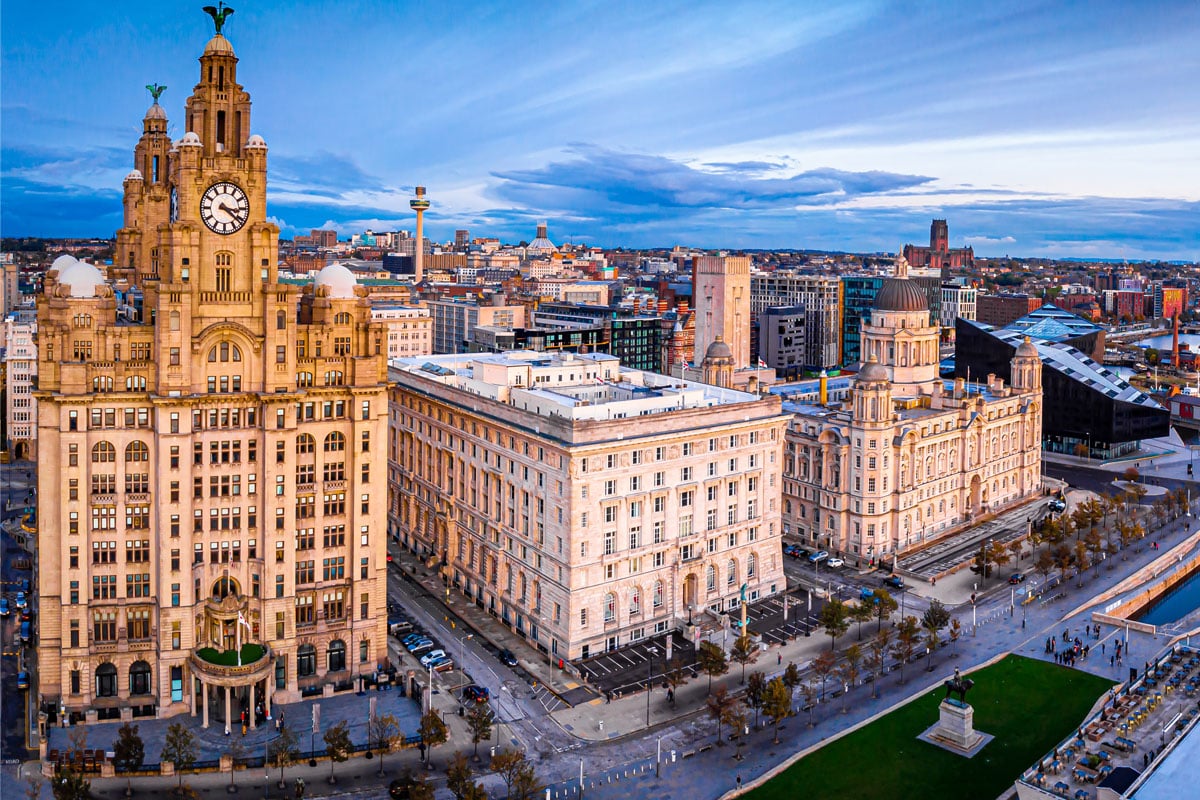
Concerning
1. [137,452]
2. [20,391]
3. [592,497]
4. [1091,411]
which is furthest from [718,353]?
[20,391]

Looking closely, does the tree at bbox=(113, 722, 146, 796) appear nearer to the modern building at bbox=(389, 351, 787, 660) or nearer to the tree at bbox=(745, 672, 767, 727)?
the modern building at bbox=(389, 351, 787, 660)

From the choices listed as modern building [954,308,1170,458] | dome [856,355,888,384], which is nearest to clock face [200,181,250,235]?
dome [856,355,888,384]

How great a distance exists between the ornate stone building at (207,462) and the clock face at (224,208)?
16 cm

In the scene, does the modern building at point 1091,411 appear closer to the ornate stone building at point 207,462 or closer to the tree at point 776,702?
the tree at point 776,702

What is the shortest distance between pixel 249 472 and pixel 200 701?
1862 cm

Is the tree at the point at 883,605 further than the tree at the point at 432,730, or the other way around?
the tree at the point at 883,605

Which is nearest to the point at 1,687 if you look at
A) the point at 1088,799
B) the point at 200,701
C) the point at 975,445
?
the point at 200,701

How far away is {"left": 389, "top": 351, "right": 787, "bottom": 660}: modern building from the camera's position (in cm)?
9794

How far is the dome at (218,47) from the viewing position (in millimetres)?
89375

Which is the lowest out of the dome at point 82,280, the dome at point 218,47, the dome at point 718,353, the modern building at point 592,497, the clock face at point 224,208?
the modern building at point 592,497

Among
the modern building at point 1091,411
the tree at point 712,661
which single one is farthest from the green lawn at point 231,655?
the modern building at point 1091,411

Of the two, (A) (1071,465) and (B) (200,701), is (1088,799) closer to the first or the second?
(B) (200,701)

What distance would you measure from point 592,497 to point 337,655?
25.6 m

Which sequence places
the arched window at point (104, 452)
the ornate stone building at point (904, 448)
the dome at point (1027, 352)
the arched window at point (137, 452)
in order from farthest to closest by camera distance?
the dome at point (1027, 352), the ornate stone building at point (904, 448), the arched window at point (137, 452), the arched window at point (104, 452)
